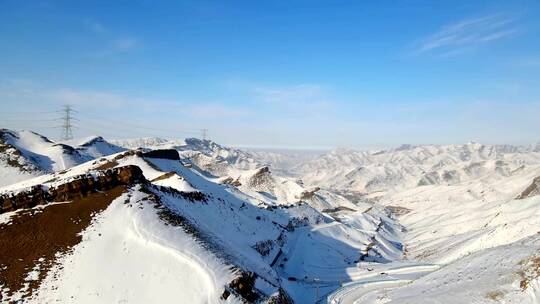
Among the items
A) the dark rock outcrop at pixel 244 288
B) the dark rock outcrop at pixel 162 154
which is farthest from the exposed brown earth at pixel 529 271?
the dark rock outcrop at pixel 162 154

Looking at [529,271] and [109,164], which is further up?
[109,164]

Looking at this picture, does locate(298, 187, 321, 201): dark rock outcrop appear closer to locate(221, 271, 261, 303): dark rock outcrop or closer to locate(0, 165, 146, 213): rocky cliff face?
locate(0, 165, 146, 213): rocky cliff face

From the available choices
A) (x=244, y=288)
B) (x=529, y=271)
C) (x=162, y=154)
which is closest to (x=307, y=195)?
(x=162, y=154)

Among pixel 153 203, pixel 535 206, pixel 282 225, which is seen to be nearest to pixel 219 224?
pixel 153 203

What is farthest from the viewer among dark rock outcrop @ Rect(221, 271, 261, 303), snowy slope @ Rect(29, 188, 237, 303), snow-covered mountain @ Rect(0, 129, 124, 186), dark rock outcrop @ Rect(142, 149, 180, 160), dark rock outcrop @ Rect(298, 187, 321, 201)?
dark rock outcrop @ Rect(298, 187, 321, 201)

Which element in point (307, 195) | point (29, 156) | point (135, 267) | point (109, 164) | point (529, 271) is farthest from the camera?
point (307, 195)

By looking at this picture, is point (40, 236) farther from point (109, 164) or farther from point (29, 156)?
point (29, 156)

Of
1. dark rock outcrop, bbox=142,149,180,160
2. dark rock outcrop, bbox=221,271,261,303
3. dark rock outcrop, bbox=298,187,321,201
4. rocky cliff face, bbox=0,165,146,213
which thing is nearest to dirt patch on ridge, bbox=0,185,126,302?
rocky cliff face, bbox=0,165,146,213
